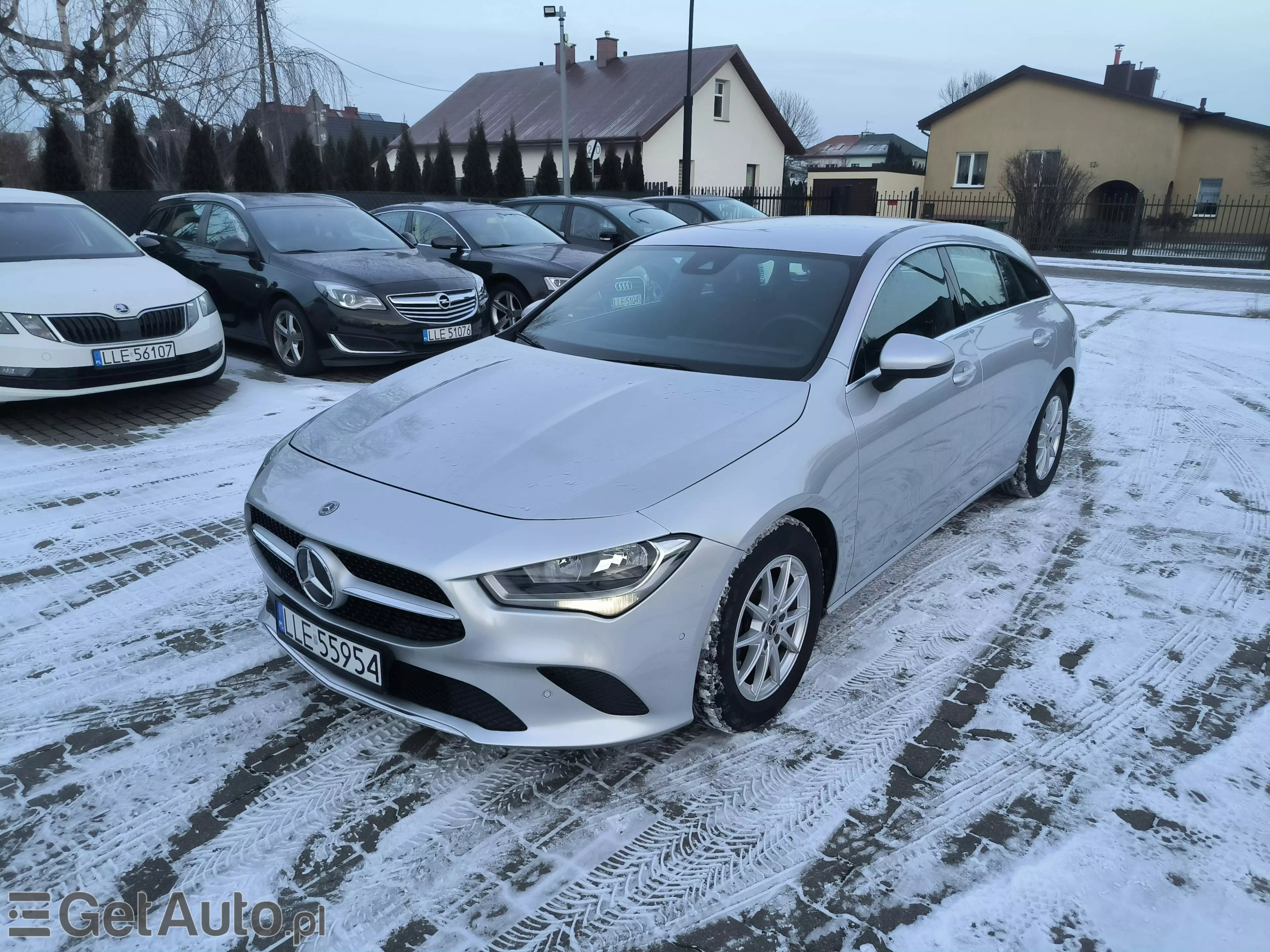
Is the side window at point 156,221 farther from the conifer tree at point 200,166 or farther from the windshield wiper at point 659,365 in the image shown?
the conifer tree at point 200,166

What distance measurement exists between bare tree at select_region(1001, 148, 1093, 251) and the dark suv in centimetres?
1717

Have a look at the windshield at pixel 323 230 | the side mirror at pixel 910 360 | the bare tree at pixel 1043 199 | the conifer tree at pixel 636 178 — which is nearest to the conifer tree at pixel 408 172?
the conifer tree at pixel 636 178

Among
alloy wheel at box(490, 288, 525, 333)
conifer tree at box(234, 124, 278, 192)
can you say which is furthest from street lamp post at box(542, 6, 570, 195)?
alloy wheel at box(490, 288, 525, 333)

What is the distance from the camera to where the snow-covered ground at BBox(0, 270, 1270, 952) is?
229cm

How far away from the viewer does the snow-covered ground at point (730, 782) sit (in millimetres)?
2285

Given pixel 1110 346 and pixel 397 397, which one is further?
pixel 1110 346

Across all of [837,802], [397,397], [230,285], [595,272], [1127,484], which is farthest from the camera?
[230,285]

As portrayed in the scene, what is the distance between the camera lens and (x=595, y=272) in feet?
14.6

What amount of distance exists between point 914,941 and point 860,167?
146 feet

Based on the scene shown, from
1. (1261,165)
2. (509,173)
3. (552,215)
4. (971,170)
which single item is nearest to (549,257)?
(552,215)

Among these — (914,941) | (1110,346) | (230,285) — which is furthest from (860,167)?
(914,941)

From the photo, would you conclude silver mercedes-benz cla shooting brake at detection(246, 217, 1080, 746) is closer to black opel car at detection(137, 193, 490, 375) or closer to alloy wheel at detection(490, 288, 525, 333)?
black opel car at detection(137, 193, 490, 375)

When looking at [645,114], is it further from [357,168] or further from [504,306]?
[504,306]

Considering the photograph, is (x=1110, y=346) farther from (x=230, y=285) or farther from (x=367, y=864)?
(x=367, y=864)
